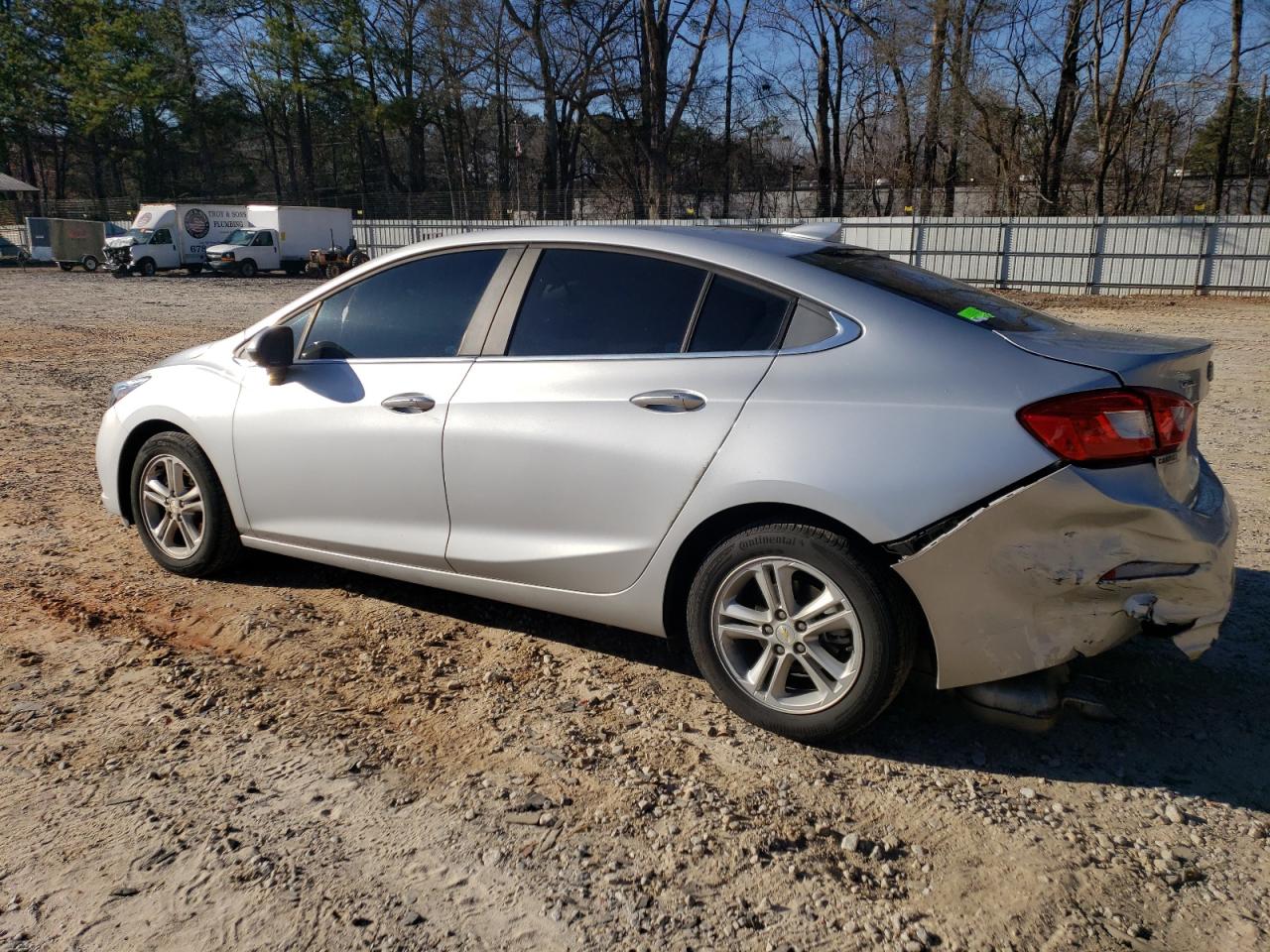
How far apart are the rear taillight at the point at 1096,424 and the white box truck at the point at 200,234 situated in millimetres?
38042

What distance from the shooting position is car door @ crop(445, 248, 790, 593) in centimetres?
324

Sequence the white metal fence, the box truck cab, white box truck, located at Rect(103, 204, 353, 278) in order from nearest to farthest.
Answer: the white metal fence → the box truck cab → white box truck, located at Rect(103, 204, 353, 278)

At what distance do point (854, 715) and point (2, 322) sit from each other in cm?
1870

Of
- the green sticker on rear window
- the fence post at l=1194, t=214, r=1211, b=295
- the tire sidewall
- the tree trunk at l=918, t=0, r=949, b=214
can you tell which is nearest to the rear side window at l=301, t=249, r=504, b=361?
the tire sidewall

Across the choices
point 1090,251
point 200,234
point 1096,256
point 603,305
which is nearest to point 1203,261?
point 1096,256

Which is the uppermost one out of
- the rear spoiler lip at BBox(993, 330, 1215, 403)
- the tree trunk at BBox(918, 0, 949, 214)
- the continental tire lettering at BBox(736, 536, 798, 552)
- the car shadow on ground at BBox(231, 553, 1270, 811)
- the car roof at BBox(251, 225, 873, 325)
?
the tree trunk at BBox(918, 0, 949, 214)

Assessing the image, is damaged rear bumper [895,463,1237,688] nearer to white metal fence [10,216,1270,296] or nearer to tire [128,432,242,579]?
tire [128,432,242,579]

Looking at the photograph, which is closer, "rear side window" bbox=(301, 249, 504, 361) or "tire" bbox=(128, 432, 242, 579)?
"rear side window" bbox=(301, 249, 504, 361)

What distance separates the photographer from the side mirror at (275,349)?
4113 millimetres

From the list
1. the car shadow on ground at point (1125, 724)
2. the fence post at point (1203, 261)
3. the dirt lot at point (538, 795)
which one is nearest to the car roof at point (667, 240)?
the car shadow on ground at point (1125, 724)

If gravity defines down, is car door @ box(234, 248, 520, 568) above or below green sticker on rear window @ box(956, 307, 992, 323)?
below

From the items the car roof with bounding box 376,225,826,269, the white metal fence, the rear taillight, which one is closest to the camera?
the rear taillight

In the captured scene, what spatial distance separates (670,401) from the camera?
3.26 m

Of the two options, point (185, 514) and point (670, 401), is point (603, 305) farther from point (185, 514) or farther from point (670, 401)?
point (185, 514)
